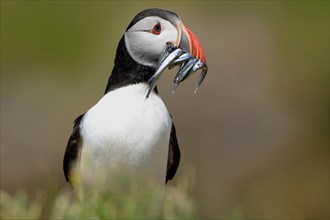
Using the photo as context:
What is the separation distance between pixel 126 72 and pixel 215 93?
378cm

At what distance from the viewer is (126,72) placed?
5.88 metres

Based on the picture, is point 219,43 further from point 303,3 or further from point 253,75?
point 303,3

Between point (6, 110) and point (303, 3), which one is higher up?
point (303, 3)

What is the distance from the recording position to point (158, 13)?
5.77m

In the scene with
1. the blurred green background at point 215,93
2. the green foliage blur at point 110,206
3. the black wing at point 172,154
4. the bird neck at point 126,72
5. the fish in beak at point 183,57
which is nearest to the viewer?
the green foliage blur at point 110,206

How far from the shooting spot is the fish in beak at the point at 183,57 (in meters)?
5.58

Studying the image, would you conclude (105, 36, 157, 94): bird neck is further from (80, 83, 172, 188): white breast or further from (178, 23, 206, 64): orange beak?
(178, 23, 206, 64): orange beak

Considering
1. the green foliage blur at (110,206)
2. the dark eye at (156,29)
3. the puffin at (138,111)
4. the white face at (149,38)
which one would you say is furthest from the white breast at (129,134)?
the green foliage blur at (110,206)

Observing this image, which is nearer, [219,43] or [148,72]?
[148,72]

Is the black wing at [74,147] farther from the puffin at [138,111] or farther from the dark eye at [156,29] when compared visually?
the dark eye at [156,29]

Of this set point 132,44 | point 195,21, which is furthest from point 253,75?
point 132,44

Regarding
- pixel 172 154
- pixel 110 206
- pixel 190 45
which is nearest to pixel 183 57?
pixel 190 45

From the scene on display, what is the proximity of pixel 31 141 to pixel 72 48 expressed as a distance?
2.44 meters

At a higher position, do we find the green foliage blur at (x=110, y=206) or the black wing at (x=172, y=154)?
the green foliage blur at (x=110, y=206)
